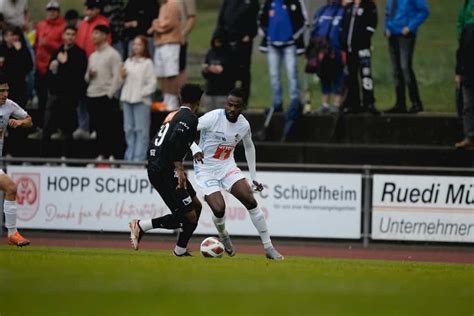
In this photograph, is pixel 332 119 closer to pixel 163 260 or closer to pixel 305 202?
pixel 305 202

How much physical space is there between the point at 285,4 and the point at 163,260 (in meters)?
8.08

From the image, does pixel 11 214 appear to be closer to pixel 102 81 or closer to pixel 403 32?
pixel 102 81

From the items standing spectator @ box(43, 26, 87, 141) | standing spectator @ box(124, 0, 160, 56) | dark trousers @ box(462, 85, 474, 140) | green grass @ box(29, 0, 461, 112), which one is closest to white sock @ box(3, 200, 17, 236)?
standing spectator @ box(43, 26, 87, 141)

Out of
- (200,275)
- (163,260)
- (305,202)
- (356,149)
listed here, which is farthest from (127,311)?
(356,149)

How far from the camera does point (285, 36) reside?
24.0m

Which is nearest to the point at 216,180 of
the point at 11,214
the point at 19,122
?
the point at 19,122

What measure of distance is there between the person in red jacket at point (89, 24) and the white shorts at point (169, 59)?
3.54 ft

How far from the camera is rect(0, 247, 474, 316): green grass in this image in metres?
12.3


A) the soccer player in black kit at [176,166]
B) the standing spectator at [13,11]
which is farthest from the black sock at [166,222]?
the standing spectator at [13,11]

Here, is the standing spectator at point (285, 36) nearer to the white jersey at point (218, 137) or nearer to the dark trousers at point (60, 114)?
the dark trousers at point (60, 114)

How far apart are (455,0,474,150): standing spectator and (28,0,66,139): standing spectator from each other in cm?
745

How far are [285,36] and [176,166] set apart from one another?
23.4ft

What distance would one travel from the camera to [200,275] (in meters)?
15.4

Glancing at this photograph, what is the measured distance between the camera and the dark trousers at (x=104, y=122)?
2444 cm
